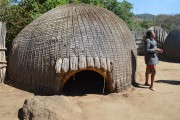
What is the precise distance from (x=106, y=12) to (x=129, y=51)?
1504 mm

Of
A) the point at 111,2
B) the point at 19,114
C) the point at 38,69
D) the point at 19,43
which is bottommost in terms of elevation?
the point at 19,114

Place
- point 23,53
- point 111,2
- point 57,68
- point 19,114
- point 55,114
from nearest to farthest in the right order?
1. point 55,114
2. point 19,114
3. point 57,68
4. point 23,53
5. point 111,2

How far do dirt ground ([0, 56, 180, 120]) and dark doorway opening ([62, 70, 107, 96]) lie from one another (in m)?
0.52

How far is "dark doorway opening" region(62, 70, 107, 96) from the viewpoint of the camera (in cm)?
919

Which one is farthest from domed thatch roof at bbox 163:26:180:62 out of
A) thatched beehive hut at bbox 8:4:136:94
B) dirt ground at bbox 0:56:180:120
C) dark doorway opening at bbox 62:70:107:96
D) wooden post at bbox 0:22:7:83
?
wooden post at bbox 0:22:7:83

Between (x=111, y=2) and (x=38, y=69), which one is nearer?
(x=38, y=69)

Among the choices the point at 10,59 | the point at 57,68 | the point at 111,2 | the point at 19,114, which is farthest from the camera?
the point at 111,2

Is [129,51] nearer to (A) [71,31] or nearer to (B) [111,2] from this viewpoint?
(A) [71,31]

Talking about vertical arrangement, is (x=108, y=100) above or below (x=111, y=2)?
below

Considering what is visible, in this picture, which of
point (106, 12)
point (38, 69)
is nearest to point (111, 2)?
point (106, 12)

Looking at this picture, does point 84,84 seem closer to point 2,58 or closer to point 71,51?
point 71,51

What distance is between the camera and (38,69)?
8688mm

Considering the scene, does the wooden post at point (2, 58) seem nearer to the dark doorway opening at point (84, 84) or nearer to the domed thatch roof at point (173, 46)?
the dark doorway opening at point (84, 84)

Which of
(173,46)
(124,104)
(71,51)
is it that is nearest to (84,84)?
(71,51)
